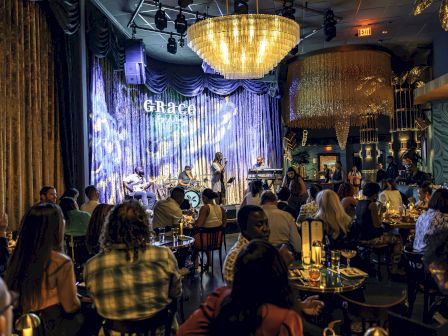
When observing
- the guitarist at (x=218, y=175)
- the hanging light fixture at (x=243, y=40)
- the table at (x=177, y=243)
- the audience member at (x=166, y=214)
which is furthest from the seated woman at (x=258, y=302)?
the guitarist at (x=218, y=175)

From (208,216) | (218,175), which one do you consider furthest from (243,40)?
(218,175)

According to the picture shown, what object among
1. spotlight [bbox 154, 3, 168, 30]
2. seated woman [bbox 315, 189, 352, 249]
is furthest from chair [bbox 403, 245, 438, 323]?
spotlight [bbox 154, 3, 168, 30]

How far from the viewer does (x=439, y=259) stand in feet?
6.19

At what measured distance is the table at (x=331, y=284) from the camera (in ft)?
9.42

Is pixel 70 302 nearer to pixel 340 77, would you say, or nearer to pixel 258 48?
pixel 258 48

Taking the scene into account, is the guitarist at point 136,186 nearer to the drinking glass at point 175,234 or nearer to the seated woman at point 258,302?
the drinking glass at point 175,234

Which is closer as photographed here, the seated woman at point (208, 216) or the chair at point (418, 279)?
the chair at point (418, 279)

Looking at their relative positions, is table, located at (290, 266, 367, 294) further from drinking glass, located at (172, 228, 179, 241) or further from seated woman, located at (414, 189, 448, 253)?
drinking glass, located at (172, 228, 179, 241)

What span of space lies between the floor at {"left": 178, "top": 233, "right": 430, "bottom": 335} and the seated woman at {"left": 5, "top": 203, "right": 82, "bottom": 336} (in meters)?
1.72

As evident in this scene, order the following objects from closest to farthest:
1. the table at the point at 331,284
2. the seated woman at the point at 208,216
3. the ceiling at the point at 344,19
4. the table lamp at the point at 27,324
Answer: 1. the table lamp at the point at 27,324
2. the table at the point at 331,284
3. the seated woman at the point at 208,216
4. the ceiling at the point at 344,19

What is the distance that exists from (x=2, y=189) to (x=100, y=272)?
11.8 ft

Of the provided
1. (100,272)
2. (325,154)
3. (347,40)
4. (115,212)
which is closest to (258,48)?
(115,212)

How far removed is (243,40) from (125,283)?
3.37 metres

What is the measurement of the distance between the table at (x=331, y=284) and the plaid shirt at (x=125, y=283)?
112 centimetres
